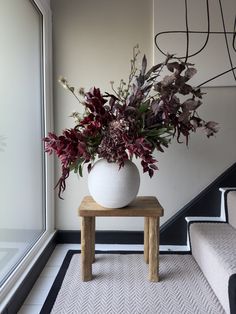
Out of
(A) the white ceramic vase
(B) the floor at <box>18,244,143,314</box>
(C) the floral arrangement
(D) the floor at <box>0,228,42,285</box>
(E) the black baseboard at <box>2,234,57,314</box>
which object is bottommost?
(B) the floor at <box>18,244,143,314</box>

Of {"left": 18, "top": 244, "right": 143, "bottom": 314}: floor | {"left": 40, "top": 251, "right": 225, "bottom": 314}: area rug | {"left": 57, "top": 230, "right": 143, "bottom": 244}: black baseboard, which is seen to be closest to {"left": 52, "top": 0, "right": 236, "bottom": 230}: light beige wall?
{"left": 57, "top": 230, "right": 143, "bottom": 244}: black baseboard

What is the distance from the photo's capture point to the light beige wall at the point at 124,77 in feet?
6.24

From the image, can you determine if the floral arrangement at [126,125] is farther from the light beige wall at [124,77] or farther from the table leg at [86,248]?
the light beige wall at [124,77]

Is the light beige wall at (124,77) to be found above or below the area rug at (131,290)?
above

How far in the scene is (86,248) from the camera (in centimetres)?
143

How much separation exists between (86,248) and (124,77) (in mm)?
1134

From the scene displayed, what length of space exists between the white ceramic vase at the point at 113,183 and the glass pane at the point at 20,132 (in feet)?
1.37

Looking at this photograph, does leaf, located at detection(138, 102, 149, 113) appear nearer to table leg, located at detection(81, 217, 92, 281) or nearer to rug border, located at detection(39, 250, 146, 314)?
table leg, located at detection(81, 217, 92, 281)

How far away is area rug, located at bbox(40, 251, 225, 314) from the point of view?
4.13 ft

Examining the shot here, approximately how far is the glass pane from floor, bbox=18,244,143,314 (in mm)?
168

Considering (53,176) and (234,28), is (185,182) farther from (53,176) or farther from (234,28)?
(234,28)

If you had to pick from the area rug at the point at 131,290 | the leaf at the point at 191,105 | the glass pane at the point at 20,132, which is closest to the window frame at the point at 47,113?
the glass pane at the point at 20,132

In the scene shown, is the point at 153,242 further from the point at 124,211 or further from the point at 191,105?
the point at 191,105

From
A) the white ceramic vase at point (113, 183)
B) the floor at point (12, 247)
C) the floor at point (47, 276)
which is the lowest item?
the floor at point (47, 276)
